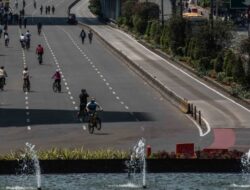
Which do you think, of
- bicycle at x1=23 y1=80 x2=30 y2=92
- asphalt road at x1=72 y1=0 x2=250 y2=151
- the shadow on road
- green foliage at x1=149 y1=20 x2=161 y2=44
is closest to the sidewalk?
asphalt road at x1=72 y1=0 x2=250 y2=151

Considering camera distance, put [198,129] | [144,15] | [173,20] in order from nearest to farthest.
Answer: [198,129], [173,20], [144,15]

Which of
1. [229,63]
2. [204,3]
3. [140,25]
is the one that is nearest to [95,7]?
[204,3]

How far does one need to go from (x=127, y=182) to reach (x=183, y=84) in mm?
34542

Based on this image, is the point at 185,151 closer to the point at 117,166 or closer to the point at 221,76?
the point at 117,166

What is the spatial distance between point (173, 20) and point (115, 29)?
1225 inches

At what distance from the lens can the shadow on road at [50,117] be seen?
2122 inches

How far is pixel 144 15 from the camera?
11856cm

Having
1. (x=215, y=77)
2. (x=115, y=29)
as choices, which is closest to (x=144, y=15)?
(x=115, y=29)

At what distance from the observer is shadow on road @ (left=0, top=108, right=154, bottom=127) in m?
53.9

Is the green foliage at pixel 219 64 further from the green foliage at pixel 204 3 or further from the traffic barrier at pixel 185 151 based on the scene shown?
the green foliage at pixel 204 3

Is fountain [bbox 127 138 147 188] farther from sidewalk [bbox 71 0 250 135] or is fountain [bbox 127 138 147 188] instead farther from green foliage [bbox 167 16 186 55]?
green foliage [bbox 167 16 186 55]

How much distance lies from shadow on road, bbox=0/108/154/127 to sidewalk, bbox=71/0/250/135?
3430 mm

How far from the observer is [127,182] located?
122 feet

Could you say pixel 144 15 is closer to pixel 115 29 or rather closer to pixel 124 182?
pixel 115 29
